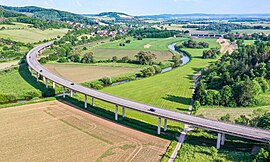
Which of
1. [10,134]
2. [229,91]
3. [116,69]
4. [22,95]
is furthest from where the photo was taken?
[116,69]

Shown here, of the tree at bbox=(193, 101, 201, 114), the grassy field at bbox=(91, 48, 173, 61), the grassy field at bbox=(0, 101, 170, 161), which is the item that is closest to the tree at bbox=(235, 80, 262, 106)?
the tree at bbox=(193, 101, 201, 114)

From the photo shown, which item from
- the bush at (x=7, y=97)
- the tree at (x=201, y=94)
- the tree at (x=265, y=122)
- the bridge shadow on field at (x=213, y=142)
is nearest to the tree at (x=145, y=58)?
the tree at (x=201, y=94)

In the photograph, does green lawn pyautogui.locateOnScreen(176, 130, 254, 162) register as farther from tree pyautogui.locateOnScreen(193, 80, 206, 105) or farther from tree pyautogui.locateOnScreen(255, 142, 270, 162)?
tree pyautogui.locateOnScreen(193, 80, 206, 105)

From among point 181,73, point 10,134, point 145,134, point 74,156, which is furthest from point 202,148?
point 181,73

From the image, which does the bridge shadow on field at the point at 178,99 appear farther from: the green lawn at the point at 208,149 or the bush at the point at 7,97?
the bush at the point at 7,97

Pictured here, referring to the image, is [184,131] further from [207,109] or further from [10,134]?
[10,134]

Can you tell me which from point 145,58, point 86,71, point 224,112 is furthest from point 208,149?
point 145,58
